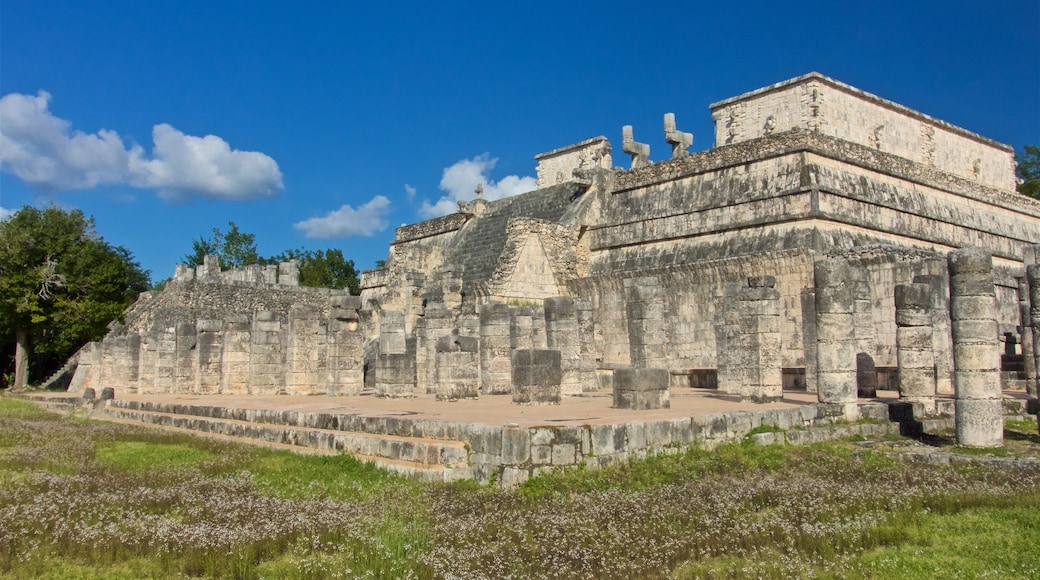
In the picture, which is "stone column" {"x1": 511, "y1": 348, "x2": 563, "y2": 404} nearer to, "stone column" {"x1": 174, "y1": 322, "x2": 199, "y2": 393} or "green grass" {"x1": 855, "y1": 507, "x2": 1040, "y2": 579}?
"green grass" {"x1": 855, "y1": 507, "x2": 1040, "y2": 579}

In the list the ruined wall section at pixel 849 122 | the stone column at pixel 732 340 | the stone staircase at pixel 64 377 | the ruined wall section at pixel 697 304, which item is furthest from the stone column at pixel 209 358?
the ruined wall section at pixel 849 122

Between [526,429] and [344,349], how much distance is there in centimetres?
1251

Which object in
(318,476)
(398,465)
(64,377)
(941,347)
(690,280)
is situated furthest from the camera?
(64,377)

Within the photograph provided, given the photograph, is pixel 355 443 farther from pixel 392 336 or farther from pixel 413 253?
pixel 413 253

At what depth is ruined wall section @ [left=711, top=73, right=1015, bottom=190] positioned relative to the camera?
2670 cm

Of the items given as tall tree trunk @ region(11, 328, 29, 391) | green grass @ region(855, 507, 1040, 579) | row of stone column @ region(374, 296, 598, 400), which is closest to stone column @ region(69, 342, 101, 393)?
tall tree trunk @ region(11, 328, 29, 391)

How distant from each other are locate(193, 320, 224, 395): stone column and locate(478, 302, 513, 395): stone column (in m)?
10.1

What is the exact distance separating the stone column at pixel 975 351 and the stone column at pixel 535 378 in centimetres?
634

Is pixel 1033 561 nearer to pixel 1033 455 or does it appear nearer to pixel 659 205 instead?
pixel 1033 455

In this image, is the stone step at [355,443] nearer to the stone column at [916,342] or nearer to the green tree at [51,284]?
the stone column at [916,342]

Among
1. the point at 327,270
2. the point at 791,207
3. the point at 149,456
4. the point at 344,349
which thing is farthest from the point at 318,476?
the point at 327,270

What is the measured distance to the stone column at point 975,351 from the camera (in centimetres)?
1068

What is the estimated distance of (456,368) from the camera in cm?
1652

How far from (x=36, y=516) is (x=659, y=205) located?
21.2 metres
